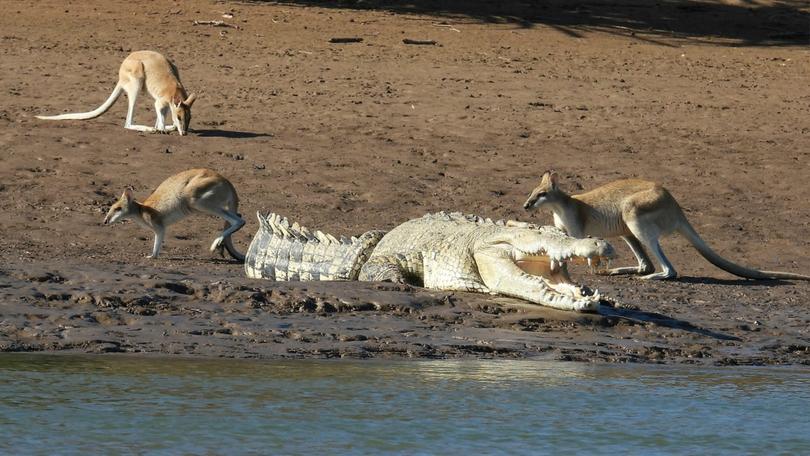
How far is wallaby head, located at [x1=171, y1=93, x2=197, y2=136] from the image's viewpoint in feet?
44.8

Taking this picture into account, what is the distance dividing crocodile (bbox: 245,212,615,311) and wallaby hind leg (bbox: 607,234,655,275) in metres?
1.51

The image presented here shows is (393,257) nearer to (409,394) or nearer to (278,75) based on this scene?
(409,394)

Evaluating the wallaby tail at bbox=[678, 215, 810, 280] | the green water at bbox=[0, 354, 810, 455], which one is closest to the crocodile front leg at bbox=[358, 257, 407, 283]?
the green water at bbox=[0, 354, 810, 455]

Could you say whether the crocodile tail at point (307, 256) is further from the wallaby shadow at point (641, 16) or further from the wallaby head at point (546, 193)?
the wallaby shadow at point (641, 16)

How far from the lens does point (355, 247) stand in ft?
32.9

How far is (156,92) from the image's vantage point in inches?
558

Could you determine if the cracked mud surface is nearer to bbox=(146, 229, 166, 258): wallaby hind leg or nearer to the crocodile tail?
bbox=(146, 229, 166, 258): wallaby hind leg

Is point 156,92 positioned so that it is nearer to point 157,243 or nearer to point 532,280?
point 157,243

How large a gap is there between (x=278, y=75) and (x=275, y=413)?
31.7ft

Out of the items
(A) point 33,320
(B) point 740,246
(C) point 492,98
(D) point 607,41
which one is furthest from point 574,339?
(D) point 607,41

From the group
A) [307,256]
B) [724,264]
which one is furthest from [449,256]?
[724,264]

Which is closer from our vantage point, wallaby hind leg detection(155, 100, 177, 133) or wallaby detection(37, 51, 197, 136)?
wallaby detection(37, 51, 197, 136)

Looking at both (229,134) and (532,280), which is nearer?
(532,280)

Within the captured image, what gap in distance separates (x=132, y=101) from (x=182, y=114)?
0.77 m
